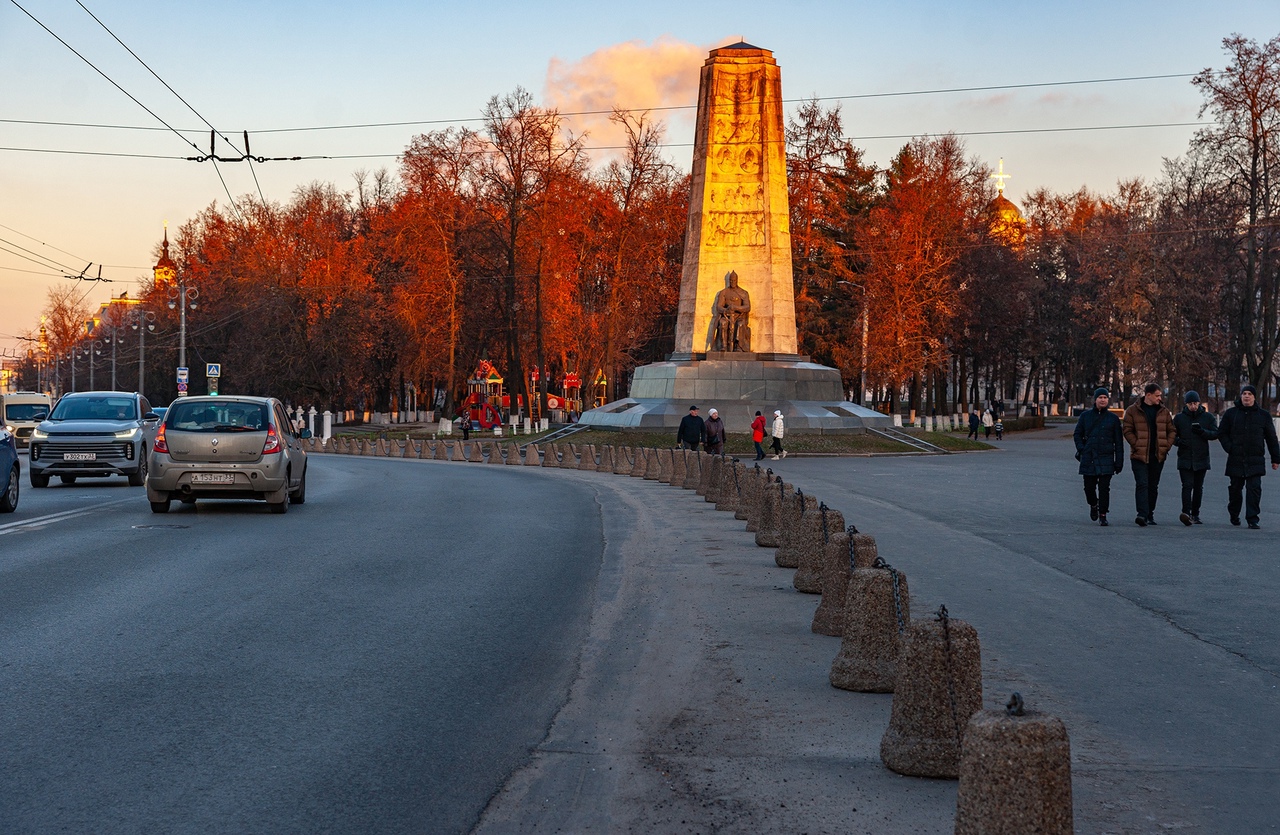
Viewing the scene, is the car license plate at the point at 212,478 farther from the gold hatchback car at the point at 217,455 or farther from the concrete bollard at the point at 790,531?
the concrete bollard at the point at 790,531

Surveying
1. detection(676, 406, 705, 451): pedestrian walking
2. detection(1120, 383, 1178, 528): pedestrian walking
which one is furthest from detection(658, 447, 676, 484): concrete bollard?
detection(1120, 383, 1178, 528): pedestrian walking

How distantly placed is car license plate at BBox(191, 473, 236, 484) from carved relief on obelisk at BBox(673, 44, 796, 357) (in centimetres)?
2606

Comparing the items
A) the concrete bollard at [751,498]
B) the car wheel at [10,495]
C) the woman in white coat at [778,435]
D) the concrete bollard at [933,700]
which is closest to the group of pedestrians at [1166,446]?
the concrete bollard at [751,498]

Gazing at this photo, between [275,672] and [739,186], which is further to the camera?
[739,186]

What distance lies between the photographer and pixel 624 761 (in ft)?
18.6

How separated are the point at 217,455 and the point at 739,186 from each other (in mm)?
26558

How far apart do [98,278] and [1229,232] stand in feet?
148

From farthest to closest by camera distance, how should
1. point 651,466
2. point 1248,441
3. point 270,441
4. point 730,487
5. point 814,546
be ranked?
point 651,466 → point 730,487 → point 270,441 → point 1248,441 → point 814,546

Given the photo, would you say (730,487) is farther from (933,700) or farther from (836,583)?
(933,700)

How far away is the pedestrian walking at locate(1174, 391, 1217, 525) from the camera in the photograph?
55.7ft

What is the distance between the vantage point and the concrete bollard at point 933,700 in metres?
5.41

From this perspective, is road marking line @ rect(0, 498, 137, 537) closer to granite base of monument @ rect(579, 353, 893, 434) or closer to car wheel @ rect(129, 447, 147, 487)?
car wheel @ rect(129, 447, 147, 487)

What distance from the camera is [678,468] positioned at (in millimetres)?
27250

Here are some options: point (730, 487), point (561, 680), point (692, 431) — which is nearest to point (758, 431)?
point (692, 431)
